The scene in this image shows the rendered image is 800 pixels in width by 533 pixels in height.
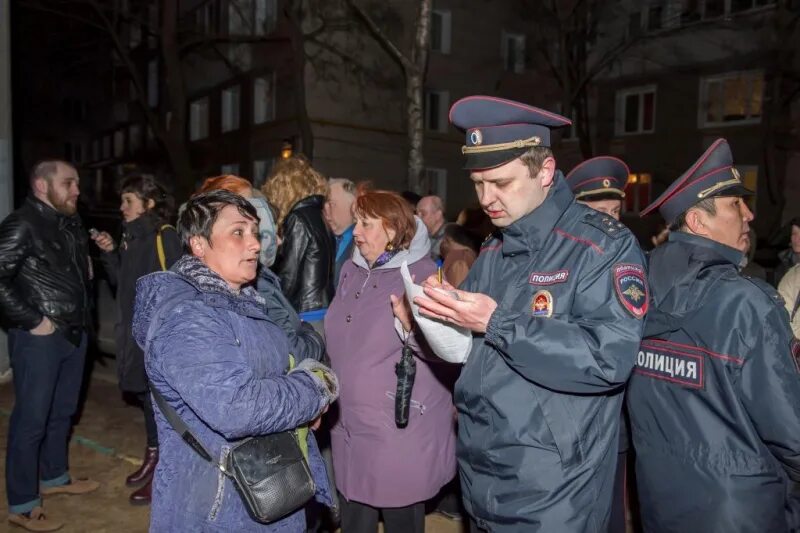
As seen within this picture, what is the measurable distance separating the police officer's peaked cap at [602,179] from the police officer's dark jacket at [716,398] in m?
1.39

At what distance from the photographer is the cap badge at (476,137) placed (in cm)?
233

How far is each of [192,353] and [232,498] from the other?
0.59 meters

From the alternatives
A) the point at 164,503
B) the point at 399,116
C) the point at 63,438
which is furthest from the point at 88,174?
the point at 164,503

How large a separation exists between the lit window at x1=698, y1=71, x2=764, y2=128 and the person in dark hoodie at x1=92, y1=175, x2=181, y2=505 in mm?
20276

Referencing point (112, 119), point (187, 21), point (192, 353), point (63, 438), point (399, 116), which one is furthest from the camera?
point (112, 119)

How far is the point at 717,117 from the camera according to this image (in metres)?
20.6

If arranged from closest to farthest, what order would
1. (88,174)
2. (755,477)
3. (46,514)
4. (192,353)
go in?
1. (192,353)
2. (755,477)
3. (46,514)
4. (88,174)

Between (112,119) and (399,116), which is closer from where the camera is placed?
(399,116)

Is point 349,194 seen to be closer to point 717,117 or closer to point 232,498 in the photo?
point 232,498

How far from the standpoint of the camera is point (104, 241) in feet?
17.2

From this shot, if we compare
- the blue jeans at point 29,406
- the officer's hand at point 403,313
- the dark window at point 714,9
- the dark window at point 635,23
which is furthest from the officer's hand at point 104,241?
the dark window at point 635,23

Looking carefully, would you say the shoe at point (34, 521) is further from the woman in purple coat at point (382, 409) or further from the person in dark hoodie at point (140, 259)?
the woman in purple coat at point (382, 409)

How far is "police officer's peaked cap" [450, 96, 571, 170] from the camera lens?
89.4 inches

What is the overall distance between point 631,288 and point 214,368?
1.45 m
